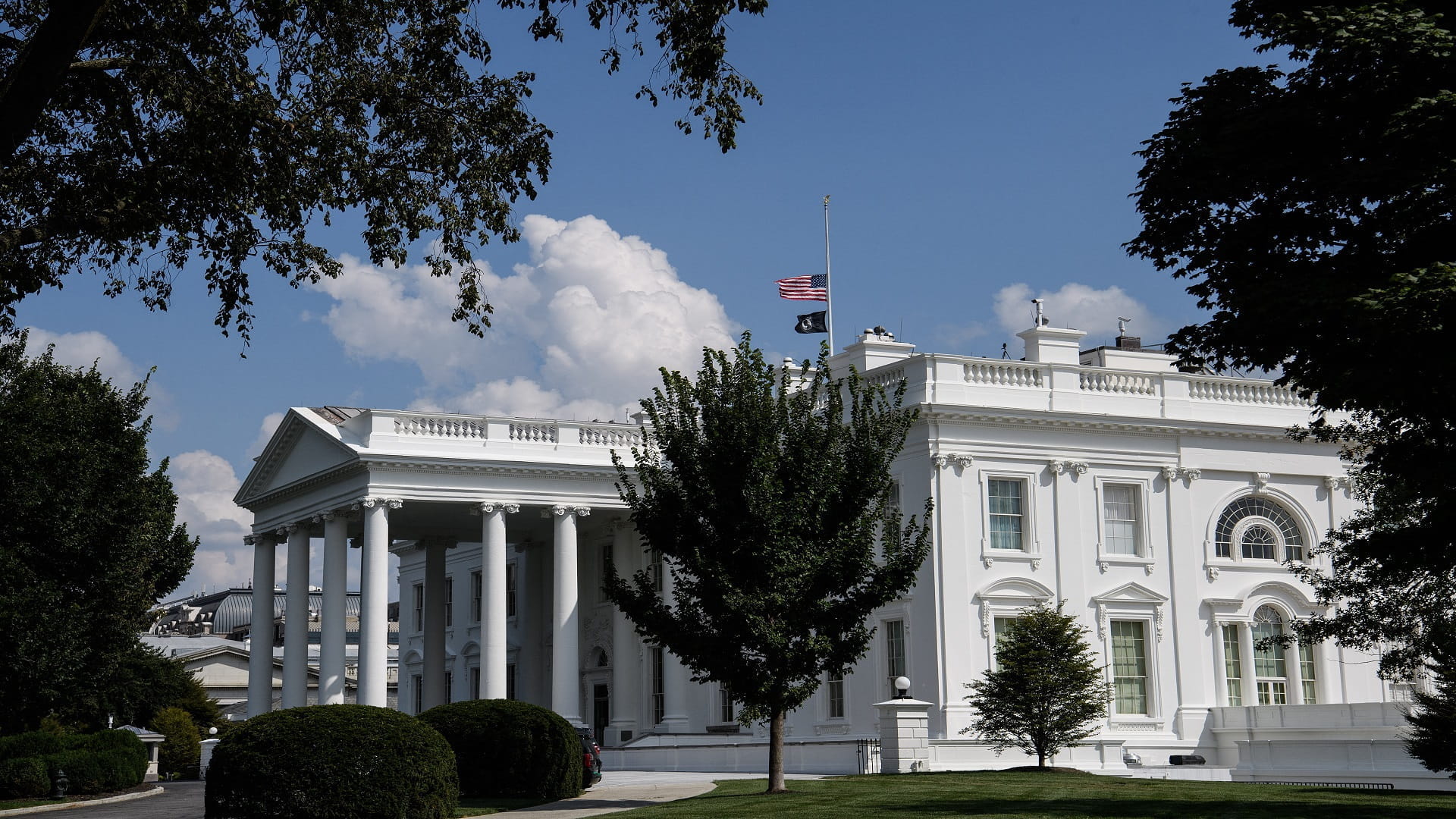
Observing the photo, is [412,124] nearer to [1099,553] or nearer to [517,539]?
[1099,553]

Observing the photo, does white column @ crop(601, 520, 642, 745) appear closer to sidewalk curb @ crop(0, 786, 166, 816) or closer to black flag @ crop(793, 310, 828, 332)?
black flag @ crop(793, 310, 828, 332)

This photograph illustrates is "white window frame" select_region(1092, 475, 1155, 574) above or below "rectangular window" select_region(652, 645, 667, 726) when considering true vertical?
above

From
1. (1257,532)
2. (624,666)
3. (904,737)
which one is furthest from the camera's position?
(624,666)

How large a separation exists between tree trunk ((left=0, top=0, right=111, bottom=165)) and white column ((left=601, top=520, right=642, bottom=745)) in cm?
3796

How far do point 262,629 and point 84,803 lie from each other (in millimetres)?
18898

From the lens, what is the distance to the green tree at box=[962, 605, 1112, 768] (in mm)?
32875

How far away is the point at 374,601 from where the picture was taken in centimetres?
4472

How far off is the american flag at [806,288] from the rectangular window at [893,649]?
1070 cm

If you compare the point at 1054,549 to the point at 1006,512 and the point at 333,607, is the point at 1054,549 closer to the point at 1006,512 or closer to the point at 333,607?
the point at 1006,512

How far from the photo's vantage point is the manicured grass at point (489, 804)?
A: 81.1 ft

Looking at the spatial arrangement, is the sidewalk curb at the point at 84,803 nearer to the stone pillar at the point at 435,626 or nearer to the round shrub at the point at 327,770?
the round shrub at the point at 327,770

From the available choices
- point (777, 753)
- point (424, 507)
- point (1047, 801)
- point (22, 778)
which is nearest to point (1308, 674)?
point (777, 753)

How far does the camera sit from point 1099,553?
129 ft

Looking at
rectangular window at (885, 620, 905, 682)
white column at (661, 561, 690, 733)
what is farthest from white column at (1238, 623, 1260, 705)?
white column at (661, 561, 690, 733)
